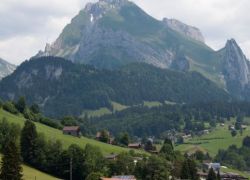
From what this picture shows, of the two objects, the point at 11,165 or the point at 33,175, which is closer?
the point at 11,165

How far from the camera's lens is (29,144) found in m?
162

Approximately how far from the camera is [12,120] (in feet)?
638

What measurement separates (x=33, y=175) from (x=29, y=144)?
21.4m

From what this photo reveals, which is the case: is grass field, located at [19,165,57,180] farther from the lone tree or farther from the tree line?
the lone tree

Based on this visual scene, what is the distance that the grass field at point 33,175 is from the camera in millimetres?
137875

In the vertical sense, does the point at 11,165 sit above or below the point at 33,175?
above

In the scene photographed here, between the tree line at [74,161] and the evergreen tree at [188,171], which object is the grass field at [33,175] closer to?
the tree line at [74,161]

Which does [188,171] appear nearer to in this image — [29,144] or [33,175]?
[29,144]

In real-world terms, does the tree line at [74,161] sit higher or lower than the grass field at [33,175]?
higher

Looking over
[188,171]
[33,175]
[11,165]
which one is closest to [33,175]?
[33,175]

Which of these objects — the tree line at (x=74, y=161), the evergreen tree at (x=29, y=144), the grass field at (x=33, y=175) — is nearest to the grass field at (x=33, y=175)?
the grass field at (x=33, y=175)

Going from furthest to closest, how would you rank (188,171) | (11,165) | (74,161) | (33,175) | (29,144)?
(188,171), (29,144), (74,161), (33,175), (11,165)

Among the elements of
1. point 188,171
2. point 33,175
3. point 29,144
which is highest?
point 29,144

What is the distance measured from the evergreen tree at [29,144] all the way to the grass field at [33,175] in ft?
20.8
